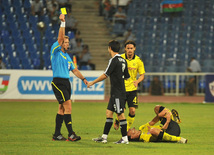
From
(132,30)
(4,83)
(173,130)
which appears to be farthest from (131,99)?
(132,30)

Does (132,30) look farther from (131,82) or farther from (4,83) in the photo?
(131,82)

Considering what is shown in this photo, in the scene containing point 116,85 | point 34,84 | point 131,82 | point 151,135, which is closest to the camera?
point 116,85

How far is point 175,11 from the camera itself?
28.2 meters

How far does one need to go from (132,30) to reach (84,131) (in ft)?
57.3

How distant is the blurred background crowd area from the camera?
24.3m

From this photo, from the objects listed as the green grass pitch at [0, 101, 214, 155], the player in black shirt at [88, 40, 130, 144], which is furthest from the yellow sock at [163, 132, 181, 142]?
the player in black shirt at [88, 40, 130, 144]

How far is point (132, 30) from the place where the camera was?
27.5 m

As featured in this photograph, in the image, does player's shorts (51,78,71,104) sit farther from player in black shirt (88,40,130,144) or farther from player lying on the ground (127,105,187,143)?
player lying on the ground (127,105,187,143)

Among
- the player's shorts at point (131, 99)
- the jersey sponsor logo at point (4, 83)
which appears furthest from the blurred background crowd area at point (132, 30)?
the player's shorts at point (131, 99)

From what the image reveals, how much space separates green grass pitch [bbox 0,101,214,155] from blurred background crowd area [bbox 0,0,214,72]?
6.57 m

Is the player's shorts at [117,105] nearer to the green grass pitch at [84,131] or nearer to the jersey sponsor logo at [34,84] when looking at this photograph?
the green grass pitch at [84,131]

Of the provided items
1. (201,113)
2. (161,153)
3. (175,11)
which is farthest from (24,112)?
(175,11)

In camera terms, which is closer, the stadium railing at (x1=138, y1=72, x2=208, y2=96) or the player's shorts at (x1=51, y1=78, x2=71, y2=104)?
the player's shorts at (x1=51, y1=78, x2=71, y2=104)

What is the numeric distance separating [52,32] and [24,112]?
10.4m
